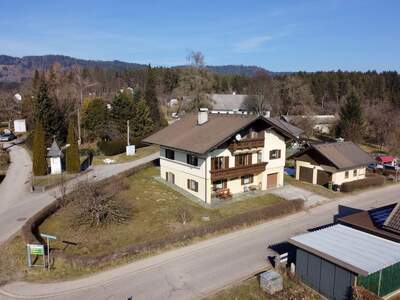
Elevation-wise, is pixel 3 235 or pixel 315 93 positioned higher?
pixel 315 93

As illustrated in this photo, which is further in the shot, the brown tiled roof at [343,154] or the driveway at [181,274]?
the brown tiled roof at [343,154]

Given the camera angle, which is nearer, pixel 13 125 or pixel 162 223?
pixel 162 223

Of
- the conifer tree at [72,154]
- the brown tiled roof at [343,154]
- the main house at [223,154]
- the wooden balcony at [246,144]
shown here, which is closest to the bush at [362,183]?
the brown tiled roof at [343,154]

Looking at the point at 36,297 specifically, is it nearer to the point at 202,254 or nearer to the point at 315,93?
the point at 202,254

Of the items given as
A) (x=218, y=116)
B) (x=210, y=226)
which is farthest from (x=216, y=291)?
(x=218, y=116)

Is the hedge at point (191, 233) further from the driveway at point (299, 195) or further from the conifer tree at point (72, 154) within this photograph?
the conifer tree at point (72, 154)

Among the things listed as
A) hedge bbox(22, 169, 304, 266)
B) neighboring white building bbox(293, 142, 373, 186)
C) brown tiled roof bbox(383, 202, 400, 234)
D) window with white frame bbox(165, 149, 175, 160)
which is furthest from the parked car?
brown tiled roof bbox(383, 202, 400, 234)

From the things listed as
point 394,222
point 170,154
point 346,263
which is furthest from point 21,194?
point 394,222
